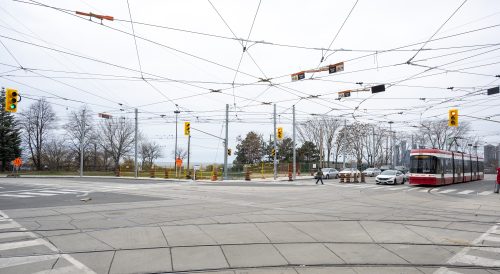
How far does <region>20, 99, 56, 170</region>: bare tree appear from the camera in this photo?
74812mm

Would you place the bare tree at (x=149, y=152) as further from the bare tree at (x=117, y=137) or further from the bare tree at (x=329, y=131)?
the bare tree at (x=329, y=131)

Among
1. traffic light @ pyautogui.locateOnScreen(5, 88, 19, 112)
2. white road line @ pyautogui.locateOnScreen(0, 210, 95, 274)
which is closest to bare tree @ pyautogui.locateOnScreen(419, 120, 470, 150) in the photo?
traffic light @ pyautogui.locateOnScreen(5, 88, 19, 112)

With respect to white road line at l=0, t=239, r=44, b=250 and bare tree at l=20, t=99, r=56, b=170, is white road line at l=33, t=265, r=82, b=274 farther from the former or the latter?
bare tree at l=20, t=99, r=56, b=170

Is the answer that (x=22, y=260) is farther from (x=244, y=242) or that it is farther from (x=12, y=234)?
(x=244, y=242)

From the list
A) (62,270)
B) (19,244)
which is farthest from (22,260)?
(19,244)

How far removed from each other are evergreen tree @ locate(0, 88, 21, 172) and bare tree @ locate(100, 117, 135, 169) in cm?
1583

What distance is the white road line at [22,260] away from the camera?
6.61 meters

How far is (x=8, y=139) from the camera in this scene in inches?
2766

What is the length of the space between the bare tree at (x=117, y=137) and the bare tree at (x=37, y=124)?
10435mm

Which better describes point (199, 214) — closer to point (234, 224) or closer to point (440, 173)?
point (234, 224)

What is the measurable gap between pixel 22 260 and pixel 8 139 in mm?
75445

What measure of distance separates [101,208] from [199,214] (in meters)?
4.39

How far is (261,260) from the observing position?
6.94 m

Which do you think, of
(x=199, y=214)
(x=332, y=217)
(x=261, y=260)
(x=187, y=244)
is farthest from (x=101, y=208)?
(x=261, y=260)
